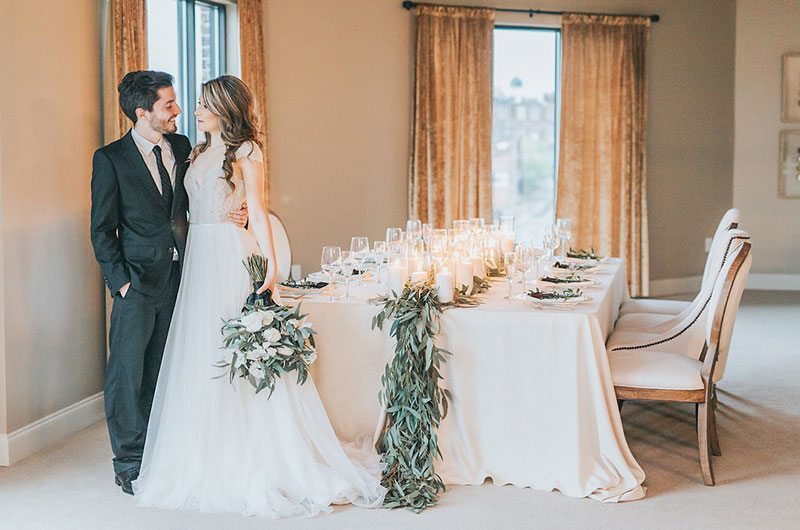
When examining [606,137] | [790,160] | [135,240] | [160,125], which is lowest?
[135,240]

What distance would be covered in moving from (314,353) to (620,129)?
627 centimetres

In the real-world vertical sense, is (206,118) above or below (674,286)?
above

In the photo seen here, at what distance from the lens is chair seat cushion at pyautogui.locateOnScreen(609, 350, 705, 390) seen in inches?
148

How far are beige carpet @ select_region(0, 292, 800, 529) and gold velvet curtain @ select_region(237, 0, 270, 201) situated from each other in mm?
3410

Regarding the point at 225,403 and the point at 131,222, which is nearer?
the point at 225,403

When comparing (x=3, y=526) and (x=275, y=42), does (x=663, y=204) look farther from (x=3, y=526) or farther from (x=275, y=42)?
(x=3, y=526)

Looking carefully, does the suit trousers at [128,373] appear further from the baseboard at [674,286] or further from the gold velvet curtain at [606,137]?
the baseboard at [674,286]

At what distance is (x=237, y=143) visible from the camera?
12.0ft

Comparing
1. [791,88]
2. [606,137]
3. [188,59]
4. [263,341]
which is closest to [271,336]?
[263,341]

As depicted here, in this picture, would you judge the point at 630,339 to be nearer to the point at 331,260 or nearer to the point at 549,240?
the point at 549,240

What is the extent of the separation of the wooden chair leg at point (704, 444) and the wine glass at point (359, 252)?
164 cm

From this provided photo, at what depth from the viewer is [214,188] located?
12.0 feet

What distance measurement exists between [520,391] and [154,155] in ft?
6.02

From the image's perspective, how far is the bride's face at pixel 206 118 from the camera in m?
3.62
